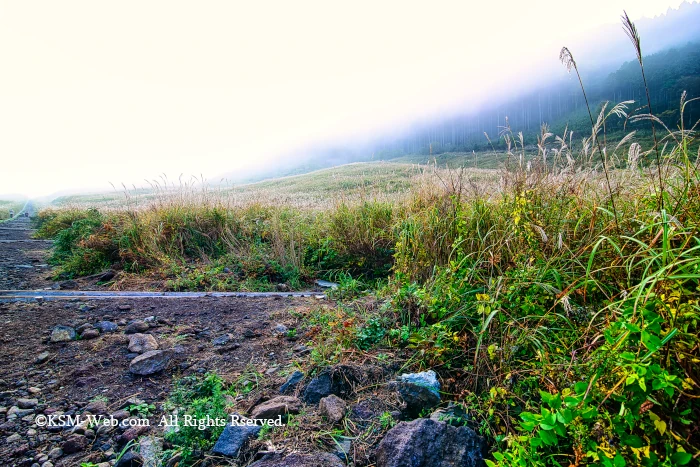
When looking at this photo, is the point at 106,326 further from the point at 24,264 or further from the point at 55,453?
the point at 24,264

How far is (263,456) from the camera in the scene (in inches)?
67.2

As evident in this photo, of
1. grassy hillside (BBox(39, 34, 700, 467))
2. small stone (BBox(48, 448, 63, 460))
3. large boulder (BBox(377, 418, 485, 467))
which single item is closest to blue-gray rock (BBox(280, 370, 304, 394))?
grassy hillside (BBox(39, 34, 700, 467))

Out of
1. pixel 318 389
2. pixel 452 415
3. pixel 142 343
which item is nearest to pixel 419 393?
pixel 452 415

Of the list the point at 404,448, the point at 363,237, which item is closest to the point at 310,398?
the point at 404,448

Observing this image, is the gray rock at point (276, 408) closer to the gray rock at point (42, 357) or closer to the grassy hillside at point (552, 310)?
the grassy hillside at point (552, 310)

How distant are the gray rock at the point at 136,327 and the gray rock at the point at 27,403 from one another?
3.57ft

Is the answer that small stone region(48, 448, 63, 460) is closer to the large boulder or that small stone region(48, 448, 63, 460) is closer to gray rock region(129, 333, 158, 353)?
gray rock region(129, 333, 158, 353)

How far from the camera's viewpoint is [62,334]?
312 centimetres

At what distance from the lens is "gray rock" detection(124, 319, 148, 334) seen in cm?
331

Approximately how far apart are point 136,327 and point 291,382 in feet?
6.36

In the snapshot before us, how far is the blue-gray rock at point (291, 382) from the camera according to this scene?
7.42 feet

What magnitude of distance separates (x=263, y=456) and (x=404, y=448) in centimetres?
68

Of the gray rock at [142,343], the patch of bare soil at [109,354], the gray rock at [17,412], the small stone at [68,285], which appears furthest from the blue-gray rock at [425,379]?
the small stone at [68,285]

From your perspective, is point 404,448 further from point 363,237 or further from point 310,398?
point 363,237
